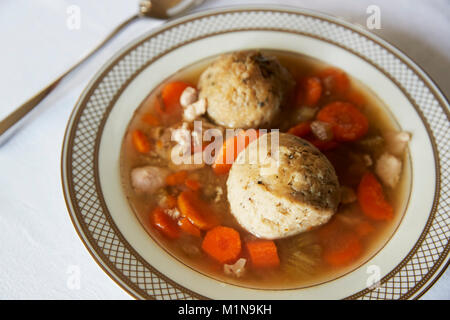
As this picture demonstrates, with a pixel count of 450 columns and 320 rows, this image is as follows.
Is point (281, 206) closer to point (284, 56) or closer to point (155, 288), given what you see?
point (155, 288)

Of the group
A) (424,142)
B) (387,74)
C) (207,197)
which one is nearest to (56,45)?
(207,197)

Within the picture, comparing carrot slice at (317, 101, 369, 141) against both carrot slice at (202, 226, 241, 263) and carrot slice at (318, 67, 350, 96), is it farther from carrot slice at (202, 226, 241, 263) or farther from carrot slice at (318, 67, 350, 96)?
carrot slice at (202, 226, 241, 263)

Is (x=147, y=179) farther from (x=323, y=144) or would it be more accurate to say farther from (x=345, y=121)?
(x=345, y=121)

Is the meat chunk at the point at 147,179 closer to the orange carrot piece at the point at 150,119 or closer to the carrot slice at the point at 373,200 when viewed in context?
the orange carrot piece at the point at 150,119

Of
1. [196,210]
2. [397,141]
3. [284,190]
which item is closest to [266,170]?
[284,190]

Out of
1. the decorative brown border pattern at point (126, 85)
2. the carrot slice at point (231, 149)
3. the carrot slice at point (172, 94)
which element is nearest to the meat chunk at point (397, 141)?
the decorative brown border pattern at point (126, 85)

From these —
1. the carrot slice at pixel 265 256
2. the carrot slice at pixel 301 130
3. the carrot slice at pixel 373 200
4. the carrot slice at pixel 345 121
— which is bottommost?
the carrot slice at pixel 265 256
